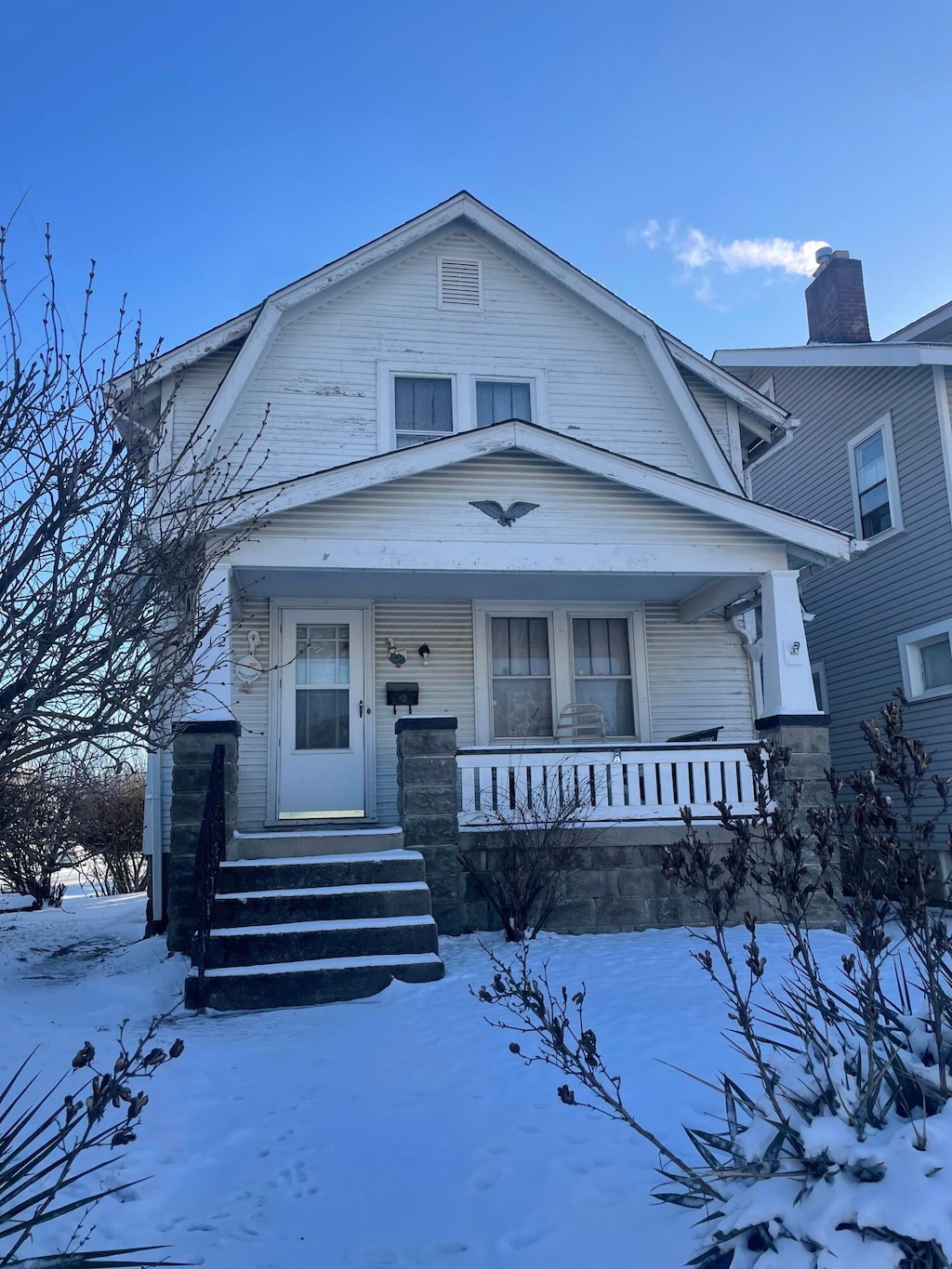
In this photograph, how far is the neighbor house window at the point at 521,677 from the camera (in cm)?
1000

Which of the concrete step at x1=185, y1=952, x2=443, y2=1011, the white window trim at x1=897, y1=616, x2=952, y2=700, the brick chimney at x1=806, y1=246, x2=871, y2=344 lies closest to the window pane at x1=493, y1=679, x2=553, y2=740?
the concrete step at x1=185, y1=952, x2=443, y2=1011

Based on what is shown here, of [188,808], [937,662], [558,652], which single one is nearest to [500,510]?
[558,652]

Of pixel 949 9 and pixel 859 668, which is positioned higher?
pixel 949 9

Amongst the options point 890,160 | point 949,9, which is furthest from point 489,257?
point 949,9

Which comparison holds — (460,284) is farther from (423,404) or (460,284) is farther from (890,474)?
(890,474)

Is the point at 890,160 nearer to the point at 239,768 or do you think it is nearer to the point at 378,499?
the point at 378,499

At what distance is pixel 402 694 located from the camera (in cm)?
947

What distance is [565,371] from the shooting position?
10781mm

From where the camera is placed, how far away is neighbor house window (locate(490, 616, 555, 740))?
1000 centimetres

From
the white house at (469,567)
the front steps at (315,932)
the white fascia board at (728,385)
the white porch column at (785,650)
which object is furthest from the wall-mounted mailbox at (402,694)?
the white fascia board at (728,385)

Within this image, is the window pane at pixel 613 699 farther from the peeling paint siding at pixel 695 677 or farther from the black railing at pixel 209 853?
the black railing at pixel 209 853

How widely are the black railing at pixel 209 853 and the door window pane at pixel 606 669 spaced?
435 centimetres

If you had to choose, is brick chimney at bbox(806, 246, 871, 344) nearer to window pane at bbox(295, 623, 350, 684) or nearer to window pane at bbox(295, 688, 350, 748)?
window pane at bbox(295, 623, 350, 684)

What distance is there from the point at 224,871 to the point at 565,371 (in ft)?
22.0
